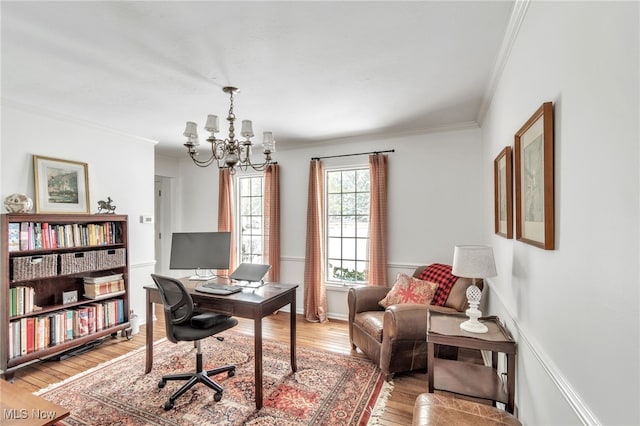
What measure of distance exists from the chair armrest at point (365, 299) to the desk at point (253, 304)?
2.41ft

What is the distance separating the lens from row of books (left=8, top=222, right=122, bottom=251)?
2701 millimetres

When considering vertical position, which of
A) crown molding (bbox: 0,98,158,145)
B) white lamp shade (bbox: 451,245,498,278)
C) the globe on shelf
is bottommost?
white lamp shade (bbox: 451,245,498,278)

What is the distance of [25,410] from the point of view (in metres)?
1.54

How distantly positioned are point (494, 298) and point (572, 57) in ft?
6.57

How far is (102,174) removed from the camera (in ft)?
11.6

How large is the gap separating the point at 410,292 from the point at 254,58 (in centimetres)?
251

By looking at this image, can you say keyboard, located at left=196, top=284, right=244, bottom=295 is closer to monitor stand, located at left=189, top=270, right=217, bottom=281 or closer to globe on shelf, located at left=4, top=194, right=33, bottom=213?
monitor stand, located at left=189, top=270, right=217, bottom=281


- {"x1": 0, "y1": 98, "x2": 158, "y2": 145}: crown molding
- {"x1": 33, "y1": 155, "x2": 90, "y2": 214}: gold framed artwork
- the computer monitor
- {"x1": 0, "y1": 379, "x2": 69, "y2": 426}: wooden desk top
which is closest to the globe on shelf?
{"x1": 33, "y1": 155, "x2": 90, "y2": 214}: gold framed artwork

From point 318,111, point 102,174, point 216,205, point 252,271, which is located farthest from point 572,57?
point 216,205

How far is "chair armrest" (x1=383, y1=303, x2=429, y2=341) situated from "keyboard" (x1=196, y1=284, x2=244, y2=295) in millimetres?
1280

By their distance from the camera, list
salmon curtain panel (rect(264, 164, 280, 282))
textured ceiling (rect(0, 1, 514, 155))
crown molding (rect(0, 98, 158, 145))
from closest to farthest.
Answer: textured ceiling (rect(0, 1, 514, 155)), crown molding (rect(0, 98, 158, 145)), salmon curtain panel (rect(264, 164, 280, 282))

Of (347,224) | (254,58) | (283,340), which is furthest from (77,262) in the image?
(347,224)

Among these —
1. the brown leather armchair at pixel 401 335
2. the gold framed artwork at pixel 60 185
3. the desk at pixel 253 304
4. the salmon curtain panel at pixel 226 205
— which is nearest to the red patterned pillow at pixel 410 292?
the brown leather armchair at pixel 401 335

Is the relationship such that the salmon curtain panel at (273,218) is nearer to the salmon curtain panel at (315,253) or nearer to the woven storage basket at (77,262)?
the salmon curtain panel at (315,253)
